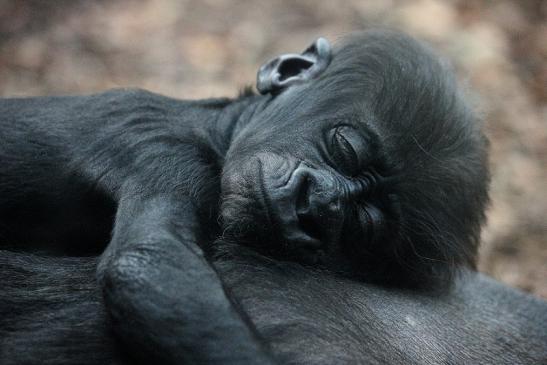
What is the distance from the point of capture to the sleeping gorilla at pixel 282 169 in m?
3.29

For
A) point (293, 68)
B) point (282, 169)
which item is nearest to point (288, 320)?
point (282, 169)

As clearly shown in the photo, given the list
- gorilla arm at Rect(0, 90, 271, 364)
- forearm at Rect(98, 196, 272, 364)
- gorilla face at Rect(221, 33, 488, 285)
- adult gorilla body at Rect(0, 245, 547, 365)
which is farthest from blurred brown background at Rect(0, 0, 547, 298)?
forearm at Rect(98, 196, 272, 364)

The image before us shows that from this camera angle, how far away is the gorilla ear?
4.06 m

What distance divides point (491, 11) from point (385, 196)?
4927 mm

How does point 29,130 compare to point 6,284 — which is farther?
point 29,130

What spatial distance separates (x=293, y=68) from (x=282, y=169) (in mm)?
980

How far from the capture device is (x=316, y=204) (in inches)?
129

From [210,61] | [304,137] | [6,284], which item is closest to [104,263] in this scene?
[6,284]

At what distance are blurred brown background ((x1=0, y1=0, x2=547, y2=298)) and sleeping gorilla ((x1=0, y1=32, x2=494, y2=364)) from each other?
2.37 meters

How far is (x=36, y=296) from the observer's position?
3.04 m

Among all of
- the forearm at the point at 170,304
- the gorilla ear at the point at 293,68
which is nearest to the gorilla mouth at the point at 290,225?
the forearm at the point at 170,304

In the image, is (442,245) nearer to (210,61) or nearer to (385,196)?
(385,196)

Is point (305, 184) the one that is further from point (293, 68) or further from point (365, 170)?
point (293, 68)

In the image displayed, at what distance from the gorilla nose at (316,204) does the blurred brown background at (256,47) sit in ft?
9.96
